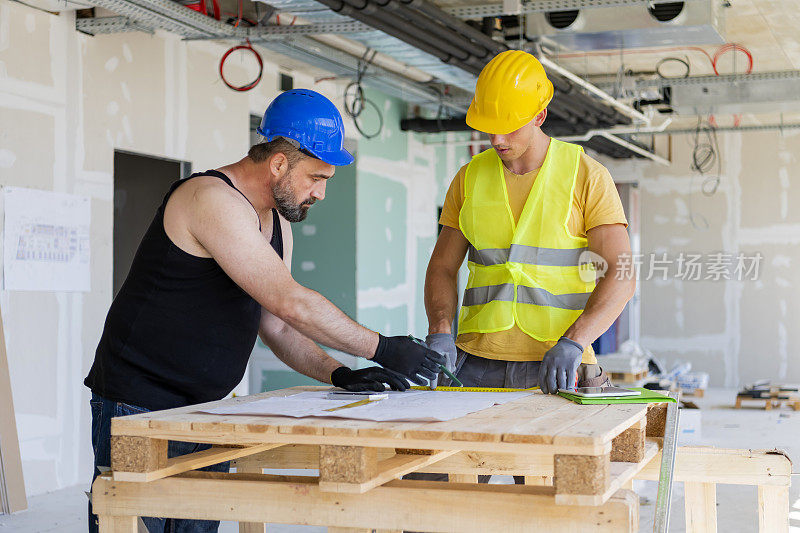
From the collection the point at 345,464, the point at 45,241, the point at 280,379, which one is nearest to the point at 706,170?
the point at 280,379

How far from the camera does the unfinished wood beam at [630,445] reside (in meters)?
2.04

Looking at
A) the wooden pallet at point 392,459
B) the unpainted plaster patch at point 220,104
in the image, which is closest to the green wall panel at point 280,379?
the unpainted plaster patch at point 220,104

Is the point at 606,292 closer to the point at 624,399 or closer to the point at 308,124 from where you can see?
the point at 624,399

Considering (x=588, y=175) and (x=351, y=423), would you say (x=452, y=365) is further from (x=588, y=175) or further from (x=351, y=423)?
(x=351, y=423)

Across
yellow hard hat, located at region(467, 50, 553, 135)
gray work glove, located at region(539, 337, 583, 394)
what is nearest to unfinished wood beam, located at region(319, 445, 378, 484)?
gray work glove, located at region(539, 337, 583, 394)

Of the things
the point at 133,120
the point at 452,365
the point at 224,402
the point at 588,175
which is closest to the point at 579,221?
the point at 588,175

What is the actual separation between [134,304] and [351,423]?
2.40 ft

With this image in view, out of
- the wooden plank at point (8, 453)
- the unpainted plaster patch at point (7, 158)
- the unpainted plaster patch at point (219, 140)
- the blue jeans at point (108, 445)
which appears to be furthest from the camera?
the unpainted plaster patch at point (219, 140)

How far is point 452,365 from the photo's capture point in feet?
8.84

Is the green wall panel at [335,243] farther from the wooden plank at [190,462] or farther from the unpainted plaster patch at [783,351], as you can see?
the unpainted plaster patch at [783,351]

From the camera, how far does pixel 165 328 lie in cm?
215

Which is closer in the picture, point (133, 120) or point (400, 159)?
point (133, 120)

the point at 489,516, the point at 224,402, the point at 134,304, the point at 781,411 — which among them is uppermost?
the point at 134,304

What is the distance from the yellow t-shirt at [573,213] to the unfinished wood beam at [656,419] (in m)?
0.34
